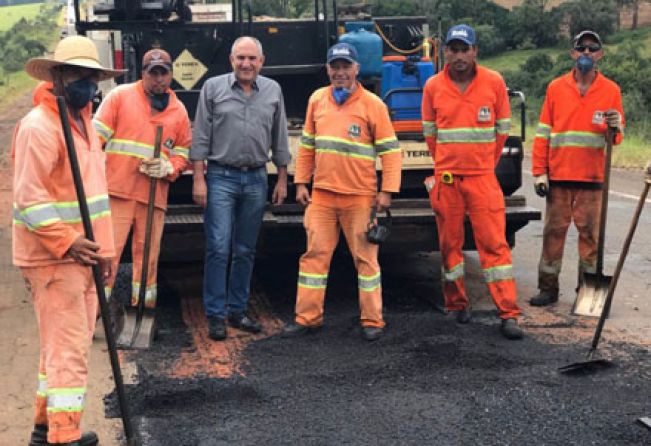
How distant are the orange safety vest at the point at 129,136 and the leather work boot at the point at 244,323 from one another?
912 mm

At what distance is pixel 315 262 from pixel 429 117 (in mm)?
1217

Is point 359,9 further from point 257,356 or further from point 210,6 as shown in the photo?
point 257,356

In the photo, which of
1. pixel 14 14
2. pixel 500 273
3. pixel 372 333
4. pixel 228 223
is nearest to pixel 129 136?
pixel 228 223

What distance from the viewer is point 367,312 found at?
261 inches

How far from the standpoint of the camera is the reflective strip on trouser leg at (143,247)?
6.60 meters

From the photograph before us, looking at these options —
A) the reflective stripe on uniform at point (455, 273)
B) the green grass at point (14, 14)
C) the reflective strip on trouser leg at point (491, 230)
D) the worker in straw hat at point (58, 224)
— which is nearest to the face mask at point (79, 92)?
the worker in straw hat at point (58, 224)

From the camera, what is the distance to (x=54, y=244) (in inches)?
170

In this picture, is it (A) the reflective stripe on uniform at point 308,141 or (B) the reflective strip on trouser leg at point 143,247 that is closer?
(B) the reflective strip on trouser leg at point 143,247

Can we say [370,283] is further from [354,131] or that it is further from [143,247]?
[143,247]

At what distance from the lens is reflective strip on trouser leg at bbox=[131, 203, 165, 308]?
6602 mm

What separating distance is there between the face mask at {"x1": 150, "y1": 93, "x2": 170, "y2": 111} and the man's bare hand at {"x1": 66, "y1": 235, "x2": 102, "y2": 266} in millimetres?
2331

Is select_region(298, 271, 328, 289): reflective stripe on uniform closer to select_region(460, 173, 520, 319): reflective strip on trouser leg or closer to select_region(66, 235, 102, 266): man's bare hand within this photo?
select_region(460, 173, 520, 319): reflective strip on trouser leg

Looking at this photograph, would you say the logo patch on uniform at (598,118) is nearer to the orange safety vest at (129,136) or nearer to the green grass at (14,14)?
the orange safety vest at (129,136)

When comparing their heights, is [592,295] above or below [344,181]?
below
